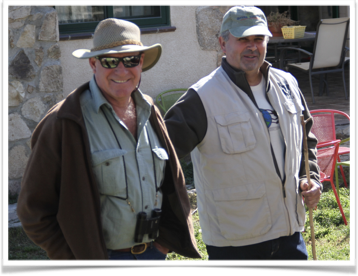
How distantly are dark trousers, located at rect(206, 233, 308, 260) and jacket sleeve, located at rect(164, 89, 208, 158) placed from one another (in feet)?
1.89

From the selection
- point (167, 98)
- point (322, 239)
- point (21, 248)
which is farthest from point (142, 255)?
point (167, 98)

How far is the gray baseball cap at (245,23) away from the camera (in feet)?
8.03

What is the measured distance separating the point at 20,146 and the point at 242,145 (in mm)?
3270

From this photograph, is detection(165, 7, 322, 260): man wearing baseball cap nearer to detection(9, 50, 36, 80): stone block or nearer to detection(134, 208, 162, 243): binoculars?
detection(134, 208, 162, 243): binoculars

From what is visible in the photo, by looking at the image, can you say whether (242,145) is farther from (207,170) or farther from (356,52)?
(356,52)

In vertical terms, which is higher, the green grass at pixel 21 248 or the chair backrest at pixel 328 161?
the chair backrest at pixel 328 161

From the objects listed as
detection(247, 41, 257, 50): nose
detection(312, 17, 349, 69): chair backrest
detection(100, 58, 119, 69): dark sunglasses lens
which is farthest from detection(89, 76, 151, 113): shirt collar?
detection(312, 17, 349, 69): chair backrest

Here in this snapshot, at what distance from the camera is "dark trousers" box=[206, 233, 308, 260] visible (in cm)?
238

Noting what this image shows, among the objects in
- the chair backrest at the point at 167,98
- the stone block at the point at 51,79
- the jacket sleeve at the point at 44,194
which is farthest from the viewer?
the chair backrest at the point at 167,98

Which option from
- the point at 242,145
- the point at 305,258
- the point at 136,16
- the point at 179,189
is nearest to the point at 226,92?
the point at 242,145

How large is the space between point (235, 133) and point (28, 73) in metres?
3.24

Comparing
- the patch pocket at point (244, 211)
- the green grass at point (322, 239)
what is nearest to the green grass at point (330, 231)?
the green grass at point (322, 239)

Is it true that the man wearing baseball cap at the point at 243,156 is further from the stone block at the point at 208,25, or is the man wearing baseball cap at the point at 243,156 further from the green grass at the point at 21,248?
the stone block at the point at 208,25

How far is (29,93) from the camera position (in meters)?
4.89
